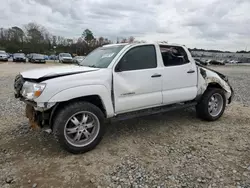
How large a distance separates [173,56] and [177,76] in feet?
1.47

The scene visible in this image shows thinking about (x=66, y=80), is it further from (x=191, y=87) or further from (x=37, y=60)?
(x=37, y=60)

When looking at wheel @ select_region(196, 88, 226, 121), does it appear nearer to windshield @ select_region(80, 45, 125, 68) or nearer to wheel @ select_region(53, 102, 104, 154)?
windshield @ select_region(80, 45, 125, 68)

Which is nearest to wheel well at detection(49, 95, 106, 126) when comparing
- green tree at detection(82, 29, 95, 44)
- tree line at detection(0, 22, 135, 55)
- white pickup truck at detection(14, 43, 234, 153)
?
white pickup truck at detection(14, 43, 234, 153)

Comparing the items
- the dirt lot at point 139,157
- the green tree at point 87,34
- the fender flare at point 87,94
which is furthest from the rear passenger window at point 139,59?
the green tree at point 87,34

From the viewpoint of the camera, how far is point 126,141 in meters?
4.16

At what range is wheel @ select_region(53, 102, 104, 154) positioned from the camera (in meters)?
3.43

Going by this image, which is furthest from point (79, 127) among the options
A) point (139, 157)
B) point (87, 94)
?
point (139, 157)

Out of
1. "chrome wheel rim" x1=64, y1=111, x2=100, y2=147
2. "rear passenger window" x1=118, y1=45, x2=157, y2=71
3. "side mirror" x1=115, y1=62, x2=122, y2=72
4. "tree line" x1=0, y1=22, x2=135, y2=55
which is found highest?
"tree line" x1=0, y1=22, x2=135, y2=55

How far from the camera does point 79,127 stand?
3.63 metres

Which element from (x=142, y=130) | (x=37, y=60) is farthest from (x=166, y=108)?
(x=37, y=60)

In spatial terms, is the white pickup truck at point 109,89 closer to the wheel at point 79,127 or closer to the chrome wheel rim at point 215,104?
the wheel at point 79,127

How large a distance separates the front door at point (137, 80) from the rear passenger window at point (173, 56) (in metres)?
0.26

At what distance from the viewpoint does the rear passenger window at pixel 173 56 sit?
4.54 m

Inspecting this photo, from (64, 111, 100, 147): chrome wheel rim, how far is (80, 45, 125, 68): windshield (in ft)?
3.15
